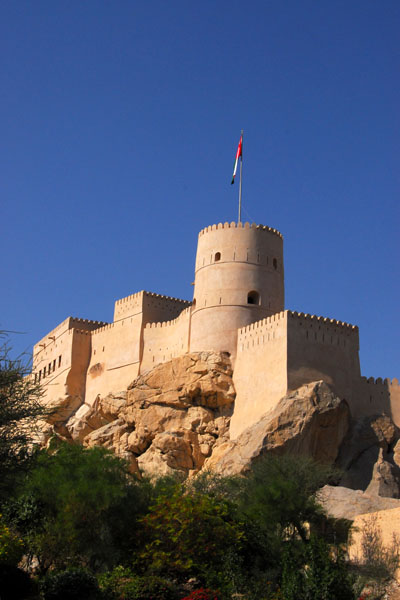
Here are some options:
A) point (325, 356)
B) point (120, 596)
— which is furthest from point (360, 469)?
point (120, 596)

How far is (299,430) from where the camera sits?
2966cm

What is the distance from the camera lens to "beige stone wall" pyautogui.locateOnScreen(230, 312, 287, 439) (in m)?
31.3

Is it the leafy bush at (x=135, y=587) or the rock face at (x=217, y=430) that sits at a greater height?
the rock face at (x=217, y=430)

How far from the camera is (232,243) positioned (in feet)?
119

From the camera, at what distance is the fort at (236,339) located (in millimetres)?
31781

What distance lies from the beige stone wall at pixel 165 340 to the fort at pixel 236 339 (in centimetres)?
5

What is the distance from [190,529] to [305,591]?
3.88m

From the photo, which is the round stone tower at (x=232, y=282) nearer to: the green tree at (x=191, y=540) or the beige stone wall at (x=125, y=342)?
the beige stone wall at (x=125, y=342)

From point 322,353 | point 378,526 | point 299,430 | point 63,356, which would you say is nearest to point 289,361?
point 322,353

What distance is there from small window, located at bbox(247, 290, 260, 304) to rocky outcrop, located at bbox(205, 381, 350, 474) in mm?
6014

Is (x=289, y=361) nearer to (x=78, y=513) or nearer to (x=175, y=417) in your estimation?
(x=175, y=417)

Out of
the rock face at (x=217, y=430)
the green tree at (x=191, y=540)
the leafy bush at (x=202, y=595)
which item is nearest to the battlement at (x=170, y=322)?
the rock face at (x=217, y=430)

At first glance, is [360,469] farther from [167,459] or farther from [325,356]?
[167,459]

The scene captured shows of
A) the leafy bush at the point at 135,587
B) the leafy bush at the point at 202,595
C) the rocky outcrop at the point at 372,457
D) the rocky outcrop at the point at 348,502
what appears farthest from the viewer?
the rocky outcrop at the point at 372,457
